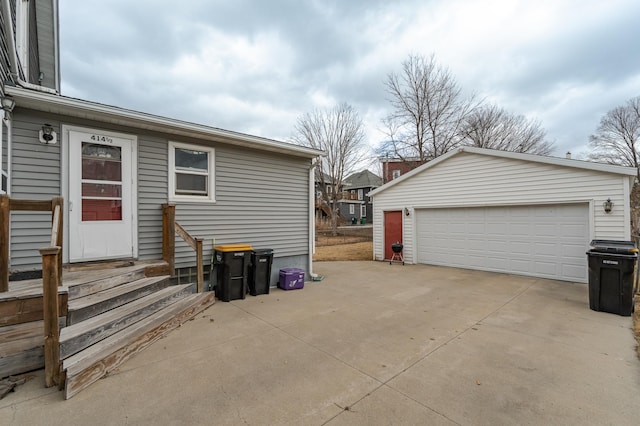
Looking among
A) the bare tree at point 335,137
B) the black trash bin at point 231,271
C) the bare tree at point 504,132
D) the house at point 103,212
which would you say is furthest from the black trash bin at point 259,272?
the bare tree at point 504,132

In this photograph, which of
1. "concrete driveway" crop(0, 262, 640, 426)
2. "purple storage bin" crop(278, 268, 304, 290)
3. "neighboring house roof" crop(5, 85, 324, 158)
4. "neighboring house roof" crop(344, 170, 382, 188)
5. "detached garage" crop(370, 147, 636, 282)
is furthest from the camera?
"neighboring house roof" crop(344, 170, 382, 188)

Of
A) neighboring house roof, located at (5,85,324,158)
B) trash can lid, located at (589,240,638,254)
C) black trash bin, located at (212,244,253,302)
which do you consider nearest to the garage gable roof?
trash can lid, located at (589,240,638,254)

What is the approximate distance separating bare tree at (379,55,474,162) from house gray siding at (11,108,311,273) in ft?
42.8

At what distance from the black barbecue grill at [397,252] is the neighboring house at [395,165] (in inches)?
319

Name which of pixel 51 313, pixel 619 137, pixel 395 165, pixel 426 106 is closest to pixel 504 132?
pixel 426 106

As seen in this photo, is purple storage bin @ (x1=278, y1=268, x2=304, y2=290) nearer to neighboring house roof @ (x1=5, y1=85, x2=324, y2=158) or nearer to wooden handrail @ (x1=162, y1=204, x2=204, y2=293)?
wooden handrail @ (x1=162, y1=204, x2=204, y2=293)

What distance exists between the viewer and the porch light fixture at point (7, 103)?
11.6 feet

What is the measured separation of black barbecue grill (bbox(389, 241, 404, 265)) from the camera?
9.62m

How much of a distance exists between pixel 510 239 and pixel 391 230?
12.4 ft

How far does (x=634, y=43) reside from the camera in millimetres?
9992

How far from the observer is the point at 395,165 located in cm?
2553

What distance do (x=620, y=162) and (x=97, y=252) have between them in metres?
35.3

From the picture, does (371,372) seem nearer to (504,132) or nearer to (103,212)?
(103,212)

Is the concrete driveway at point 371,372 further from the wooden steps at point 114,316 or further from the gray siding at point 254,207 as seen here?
the gray siding at point 254,207
